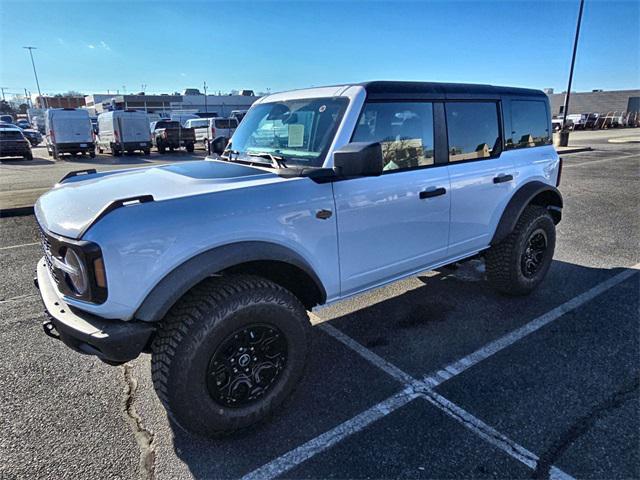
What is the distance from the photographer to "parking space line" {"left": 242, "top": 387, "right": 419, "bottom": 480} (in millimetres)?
2227

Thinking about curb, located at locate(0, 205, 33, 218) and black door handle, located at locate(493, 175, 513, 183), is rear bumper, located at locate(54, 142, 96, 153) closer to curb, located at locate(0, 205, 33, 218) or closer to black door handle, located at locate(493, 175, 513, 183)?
curb, located at locate(0, 205, 33, 218)

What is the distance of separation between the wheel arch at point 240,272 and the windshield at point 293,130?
729 mm

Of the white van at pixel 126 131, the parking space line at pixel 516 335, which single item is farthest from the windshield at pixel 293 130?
the white van at pixel 126 131

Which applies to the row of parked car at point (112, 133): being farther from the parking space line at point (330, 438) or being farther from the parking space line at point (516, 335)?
the parking space line at point (330, 438)

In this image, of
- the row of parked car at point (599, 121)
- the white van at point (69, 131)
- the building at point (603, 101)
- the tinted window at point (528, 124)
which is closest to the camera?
the tinted window at point (528, 124)

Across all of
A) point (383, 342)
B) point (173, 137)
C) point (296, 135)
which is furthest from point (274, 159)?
point (173, 137)

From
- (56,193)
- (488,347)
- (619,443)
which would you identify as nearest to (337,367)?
(488,347)

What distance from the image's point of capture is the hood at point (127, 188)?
2314 millimetres

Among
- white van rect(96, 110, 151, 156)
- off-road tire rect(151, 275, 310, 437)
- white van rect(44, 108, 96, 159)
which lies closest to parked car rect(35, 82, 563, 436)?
off-road tire rect(151, 275, 310, 437)

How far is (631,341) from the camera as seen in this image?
11.2 ft

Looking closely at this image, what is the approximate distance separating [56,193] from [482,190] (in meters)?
3.35

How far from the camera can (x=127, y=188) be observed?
2.69m

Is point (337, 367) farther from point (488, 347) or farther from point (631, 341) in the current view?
point (631, 341)

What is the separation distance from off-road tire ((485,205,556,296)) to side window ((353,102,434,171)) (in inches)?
52.3
